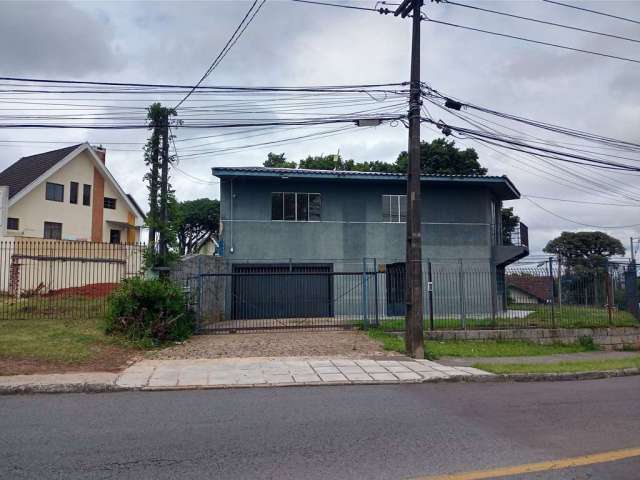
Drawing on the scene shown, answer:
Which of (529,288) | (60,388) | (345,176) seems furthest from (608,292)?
(60,388)

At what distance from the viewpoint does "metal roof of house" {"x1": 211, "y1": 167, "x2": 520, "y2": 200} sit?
21514mm

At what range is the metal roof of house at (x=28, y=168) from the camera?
32688mm

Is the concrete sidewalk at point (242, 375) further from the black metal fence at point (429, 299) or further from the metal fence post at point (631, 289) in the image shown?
the metal fence post at point (631, 289)

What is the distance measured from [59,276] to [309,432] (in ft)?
62.7

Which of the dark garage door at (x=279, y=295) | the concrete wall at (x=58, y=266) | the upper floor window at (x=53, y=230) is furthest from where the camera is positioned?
the upper floor window at (x=53, y=230)

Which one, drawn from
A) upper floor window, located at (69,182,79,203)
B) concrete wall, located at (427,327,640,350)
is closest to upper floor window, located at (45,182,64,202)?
upper floor window, located at (69,182,79,203)

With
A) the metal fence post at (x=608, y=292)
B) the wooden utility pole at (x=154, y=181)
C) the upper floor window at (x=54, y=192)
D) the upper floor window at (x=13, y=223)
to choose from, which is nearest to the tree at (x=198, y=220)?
the upper floor window at (x=54, y=192)

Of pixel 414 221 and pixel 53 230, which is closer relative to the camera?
Answer: pixel 414 221

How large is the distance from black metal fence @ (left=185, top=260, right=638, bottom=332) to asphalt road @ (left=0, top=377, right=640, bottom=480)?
7167 mm

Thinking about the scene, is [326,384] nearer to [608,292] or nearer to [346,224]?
[608,292]

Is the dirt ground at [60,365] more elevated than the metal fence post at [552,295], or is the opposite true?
the metal fence post at [552,295]

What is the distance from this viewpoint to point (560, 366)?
12.3m

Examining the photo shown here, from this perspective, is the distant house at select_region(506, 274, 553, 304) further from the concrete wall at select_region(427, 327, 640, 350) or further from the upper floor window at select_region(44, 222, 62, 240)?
the upper floor window at select_region(44, 222, 62, 240)

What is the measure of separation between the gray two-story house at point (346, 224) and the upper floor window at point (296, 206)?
0.13ft
